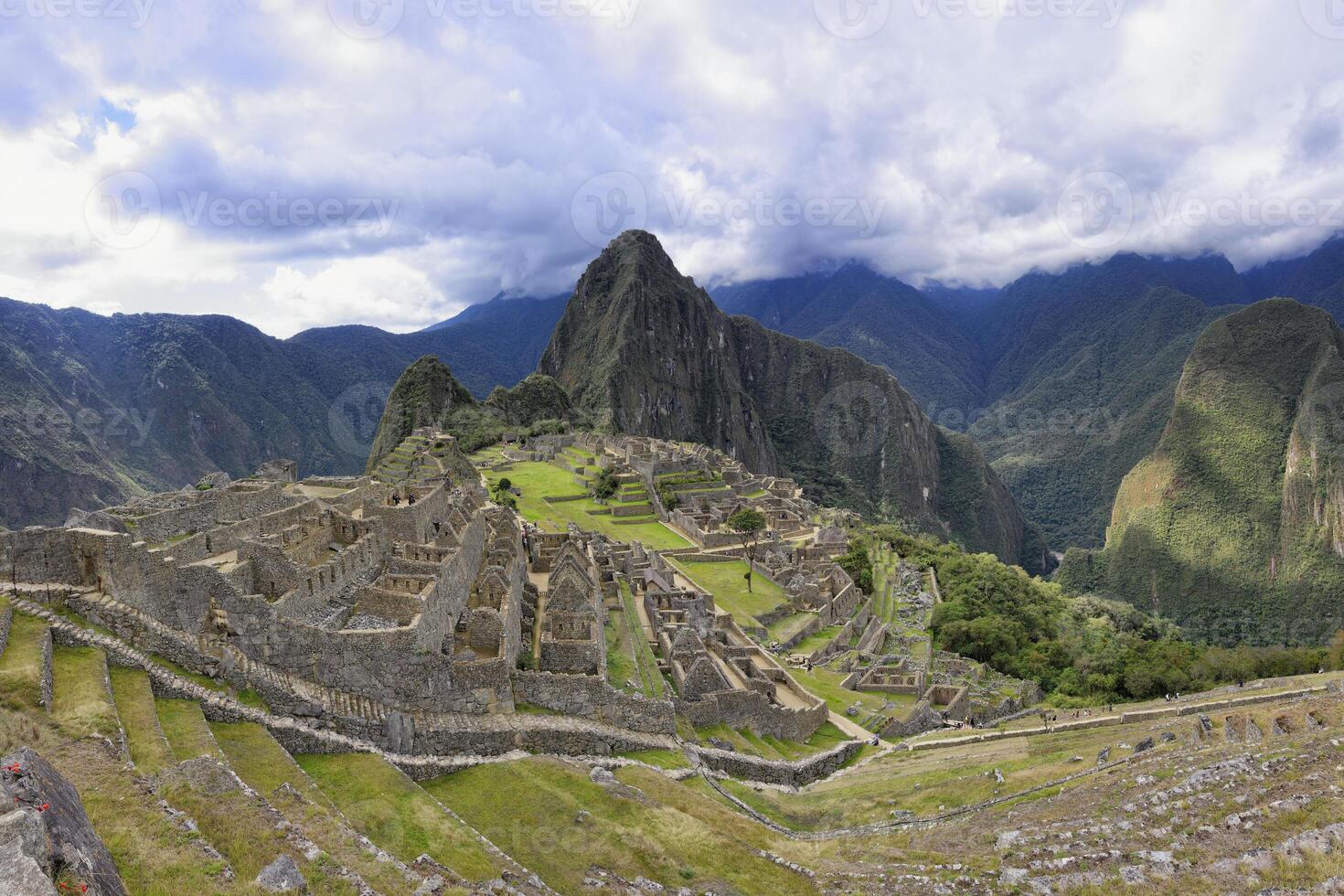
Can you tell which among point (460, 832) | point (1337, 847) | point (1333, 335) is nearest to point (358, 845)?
point (460, 832)

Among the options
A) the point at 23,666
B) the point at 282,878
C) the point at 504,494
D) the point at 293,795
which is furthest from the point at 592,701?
the point at 504,494

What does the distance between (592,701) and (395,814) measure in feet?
25.1

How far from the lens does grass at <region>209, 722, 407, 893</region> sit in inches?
399

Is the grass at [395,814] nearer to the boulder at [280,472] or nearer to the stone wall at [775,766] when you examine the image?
the stone wall at [775,766]

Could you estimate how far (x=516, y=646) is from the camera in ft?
70.4

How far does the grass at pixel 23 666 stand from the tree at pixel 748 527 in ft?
140

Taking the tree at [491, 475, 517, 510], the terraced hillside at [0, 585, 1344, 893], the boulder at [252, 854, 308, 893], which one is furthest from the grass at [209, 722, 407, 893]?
the tree at [491, 475, 517, 510]

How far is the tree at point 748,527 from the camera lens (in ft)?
177

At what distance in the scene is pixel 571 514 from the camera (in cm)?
5916

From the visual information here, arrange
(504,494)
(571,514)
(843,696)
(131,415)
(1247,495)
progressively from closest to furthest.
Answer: (843,696), (504,494), (571,514), (1247,495), (131,415)

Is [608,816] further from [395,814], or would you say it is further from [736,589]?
[736,589]

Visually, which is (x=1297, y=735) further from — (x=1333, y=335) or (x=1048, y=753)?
(x=1333, y=335)

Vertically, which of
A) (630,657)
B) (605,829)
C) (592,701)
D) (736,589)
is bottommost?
(736,589)

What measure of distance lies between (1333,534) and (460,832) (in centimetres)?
16216
